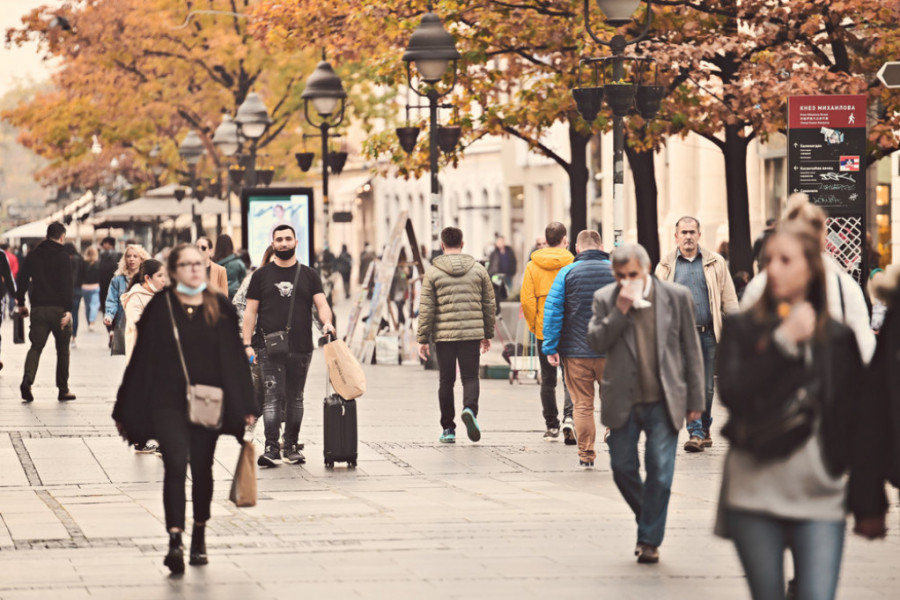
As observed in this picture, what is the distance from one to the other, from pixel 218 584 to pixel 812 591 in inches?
142

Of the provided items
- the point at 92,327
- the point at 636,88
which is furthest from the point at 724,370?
the point at 92,327

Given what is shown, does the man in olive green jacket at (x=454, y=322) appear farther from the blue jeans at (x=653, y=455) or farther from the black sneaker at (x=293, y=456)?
the blue jeans at (x=653, y=455)

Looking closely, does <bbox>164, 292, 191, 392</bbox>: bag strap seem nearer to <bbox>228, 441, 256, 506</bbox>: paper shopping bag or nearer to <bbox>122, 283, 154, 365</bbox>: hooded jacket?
<bbox>228, 441, 256, 506</bbox>: paper shopping bag

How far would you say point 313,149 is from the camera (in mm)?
55875

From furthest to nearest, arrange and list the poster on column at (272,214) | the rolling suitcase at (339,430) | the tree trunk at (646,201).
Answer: the tree trunk at (646,201) → the poster on column at (272,214) → the rolling suitcase at (339,430)

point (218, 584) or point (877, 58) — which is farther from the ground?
point (877, 58)

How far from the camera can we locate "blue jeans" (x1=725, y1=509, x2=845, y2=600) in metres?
5.45

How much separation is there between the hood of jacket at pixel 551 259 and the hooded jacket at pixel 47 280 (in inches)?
264

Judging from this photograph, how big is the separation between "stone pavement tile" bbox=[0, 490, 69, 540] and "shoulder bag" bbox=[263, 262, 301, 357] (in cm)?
210

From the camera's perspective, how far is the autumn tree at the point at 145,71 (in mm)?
45750

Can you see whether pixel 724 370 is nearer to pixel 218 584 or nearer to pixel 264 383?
pixel 218 584

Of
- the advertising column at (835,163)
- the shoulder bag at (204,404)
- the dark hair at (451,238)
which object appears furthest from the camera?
the advertising column at (835,163)

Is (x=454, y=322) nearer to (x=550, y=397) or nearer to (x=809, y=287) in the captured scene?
(x=550, y=397)

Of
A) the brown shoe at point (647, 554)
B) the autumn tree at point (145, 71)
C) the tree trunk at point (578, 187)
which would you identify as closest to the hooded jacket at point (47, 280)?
the tree trunk at point (578, 187)
